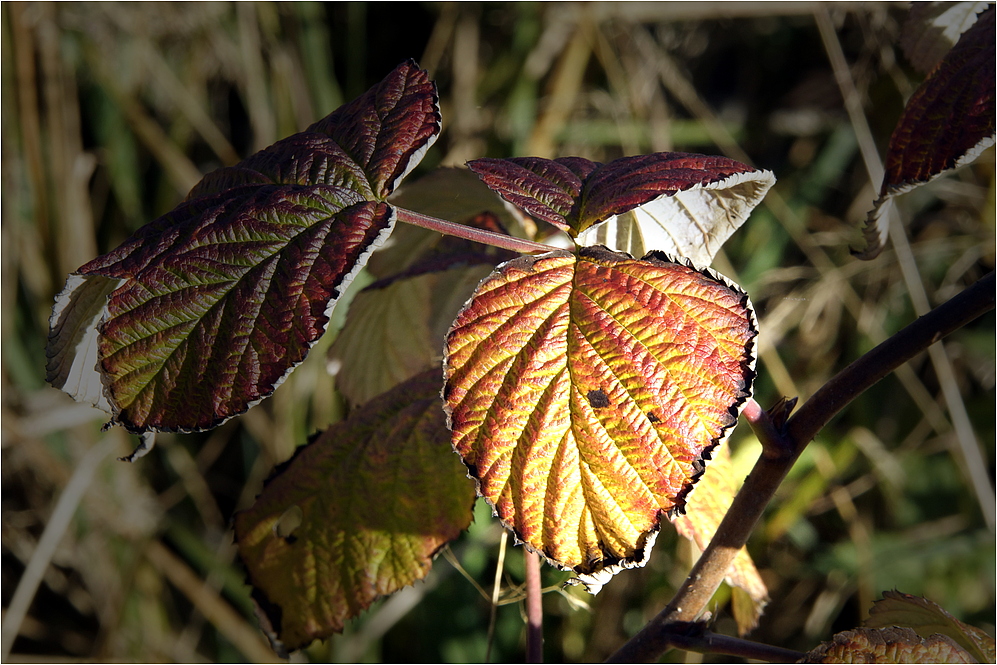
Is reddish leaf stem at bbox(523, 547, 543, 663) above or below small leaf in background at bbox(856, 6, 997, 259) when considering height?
below

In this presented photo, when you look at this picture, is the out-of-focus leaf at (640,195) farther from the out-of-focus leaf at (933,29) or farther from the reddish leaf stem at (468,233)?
the out-of-focus leaf at (933,29)

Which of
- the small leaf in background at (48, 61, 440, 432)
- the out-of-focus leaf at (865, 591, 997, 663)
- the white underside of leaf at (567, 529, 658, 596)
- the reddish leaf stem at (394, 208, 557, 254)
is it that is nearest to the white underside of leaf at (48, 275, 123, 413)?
the small leaf in background at (48, 61, 440, 432)

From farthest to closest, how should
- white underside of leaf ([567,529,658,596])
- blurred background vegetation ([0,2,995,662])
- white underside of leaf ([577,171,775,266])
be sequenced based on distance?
blurred background vegetation ([0,2,995,662]) < white underside of leaf ([577,171,775,266]) < white underside of leaf ([567,529,658,596])

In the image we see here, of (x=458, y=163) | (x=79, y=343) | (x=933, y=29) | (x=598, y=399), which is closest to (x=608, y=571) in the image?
(x=598, y=399)

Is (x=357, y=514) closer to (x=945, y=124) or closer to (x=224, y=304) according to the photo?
(x=224, y=304)

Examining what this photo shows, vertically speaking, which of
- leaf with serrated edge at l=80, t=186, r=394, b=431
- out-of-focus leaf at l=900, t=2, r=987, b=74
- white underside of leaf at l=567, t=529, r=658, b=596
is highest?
out-of-focus leaf at l=900, t=2, r=987, b=74

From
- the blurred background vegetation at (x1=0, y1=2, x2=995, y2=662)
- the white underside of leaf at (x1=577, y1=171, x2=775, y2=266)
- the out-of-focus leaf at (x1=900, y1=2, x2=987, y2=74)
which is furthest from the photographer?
the blurred background vegetation at (x1=0, y1=2, x2=995, y2=662)

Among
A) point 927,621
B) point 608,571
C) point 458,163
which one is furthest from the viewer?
point 458,163

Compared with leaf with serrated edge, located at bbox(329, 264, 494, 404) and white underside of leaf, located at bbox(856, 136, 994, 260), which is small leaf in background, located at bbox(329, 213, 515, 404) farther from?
white underside of leaf, located at bbox(856, 136, 994, 260)

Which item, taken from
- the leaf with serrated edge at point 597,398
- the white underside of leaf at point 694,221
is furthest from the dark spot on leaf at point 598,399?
the white underside of leaf at point 694,221
